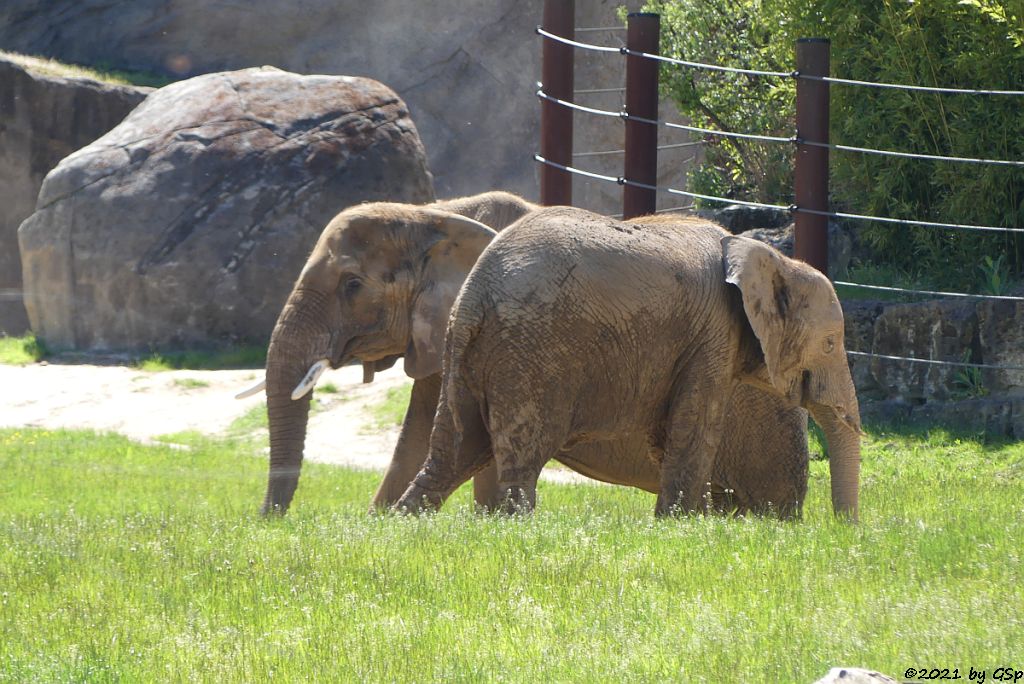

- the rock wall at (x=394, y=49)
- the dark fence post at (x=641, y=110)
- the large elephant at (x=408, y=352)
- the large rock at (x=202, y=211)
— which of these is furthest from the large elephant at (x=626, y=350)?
the rock wall at (x=394, y=49)

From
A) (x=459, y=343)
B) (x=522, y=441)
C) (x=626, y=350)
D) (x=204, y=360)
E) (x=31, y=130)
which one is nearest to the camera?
(x=522, y=441)

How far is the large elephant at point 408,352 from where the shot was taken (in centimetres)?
1088

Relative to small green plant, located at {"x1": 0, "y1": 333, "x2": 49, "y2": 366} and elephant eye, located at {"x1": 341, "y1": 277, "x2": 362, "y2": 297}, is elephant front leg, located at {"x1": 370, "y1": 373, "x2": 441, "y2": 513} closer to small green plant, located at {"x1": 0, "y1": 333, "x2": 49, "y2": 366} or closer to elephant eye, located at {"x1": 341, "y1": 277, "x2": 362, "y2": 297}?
elephant eye, located at {"x1": 341, "y1": 277, "x2": 362, "y2": 297}

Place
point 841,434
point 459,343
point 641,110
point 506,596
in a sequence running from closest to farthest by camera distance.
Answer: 1. point 506,596
2. point 459,343
3. point 841,434
4. point 641,110

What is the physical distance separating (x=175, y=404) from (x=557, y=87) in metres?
5.34

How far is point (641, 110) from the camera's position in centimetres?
1612

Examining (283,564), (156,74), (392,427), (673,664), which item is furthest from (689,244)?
(156,74)

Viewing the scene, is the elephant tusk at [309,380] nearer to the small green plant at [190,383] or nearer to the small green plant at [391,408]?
the small green plant at [391,408]

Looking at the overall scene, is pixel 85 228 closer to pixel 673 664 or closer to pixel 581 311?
pixel 581 311

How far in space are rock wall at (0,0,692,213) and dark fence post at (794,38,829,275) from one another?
572 inches

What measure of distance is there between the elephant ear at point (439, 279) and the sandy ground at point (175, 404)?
5.45 m

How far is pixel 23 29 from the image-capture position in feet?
99.0

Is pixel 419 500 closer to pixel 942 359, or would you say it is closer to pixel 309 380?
pixel 309 380

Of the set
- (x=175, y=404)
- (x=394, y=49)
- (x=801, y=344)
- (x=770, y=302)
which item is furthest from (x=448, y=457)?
(x=394, y=49)
